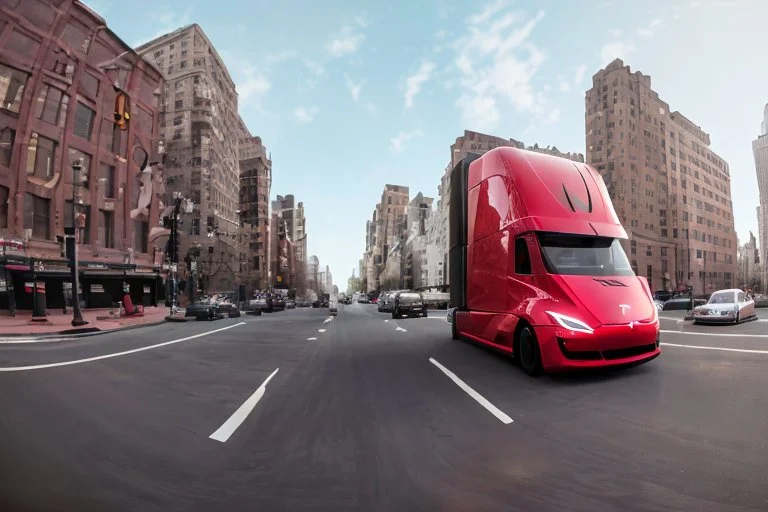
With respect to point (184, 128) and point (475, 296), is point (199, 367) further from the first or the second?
point (184, 128)

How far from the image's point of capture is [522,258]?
6.95 metres

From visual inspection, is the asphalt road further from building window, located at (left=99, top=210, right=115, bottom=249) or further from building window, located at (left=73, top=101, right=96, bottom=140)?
building window, located at (left=99, top=210, right=115, bottom=249)

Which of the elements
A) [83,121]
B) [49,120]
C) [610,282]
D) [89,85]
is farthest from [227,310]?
[610,282]

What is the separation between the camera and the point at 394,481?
109 inches

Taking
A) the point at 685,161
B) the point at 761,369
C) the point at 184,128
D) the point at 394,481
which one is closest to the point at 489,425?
the point at 394,481

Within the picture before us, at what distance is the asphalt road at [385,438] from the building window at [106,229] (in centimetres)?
1110

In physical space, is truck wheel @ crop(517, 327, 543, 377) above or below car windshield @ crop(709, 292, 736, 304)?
below

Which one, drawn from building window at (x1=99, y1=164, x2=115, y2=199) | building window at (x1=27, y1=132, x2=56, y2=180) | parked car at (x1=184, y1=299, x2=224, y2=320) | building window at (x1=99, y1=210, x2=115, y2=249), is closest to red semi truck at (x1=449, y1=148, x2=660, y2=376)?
building window at (x1=27, y1=132, x2=56, y2=180)

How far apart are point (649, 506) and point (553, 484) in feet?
1.88

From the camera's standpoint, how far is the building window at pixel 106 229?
643 inches

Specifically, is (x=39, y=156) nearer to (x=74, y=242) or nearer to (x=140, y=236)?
(x=74, y=242)

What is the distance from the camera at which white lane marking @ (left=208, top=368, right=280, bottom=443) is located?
12.3 feet

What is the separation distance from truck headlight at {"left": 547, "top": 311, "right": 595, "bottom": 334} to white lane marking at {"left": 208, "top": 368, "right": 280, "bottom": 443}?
4654mm

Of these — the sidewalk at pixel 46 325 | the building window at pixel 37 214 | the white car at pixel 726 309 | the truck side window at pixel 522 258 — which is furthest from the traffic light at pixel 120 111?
the white car at pixel 726 309
